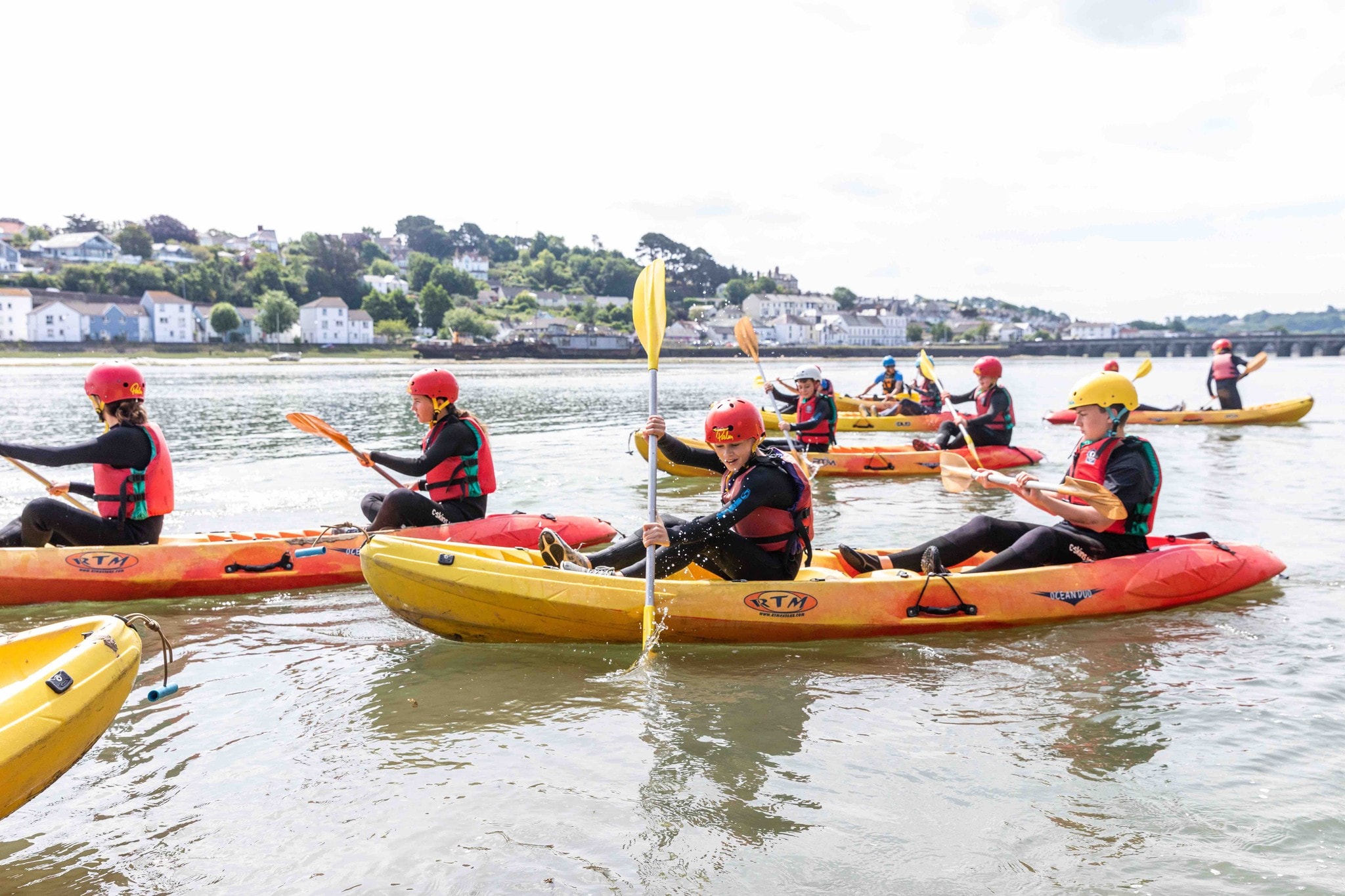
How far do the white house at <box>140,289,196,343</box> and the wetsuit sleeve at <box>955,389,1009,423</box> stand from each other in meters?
99.6

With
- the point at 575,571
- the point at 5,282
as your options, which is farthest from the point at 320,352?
the point at 575,571

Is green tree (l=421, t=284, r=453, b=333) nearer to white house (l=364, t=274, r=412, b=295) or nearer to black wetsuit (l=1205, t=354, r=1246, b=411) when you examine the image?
white house (l=364, t=274, r=412, b=295)

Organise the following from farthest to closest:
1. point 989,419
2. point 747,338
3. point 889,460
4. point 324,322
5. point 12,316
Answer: point 324,322 < point 12,316 < point 889,460 < point 989,419 < point 747,338

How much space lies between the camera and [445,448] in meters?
8.49

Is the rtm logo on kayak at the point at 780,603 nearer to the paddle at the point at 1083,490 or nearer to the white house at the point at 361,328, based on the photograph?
the paddle at the point at 1083,490

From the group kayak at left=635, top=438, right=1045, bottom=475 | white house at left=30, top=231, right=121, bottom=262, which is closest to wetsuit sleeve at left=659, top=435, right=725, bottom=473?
kayak at left=635, top=438, right=1045, bottom=475

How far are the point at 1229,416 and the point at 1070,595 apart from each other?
19.4 meters

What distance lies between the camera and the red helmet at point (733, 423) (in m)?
6.27

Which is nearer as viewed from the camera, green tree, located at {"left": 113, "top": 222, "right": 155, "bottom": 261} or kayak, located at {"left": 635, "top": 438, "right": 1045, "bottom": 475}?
kayak, located at {"left": 635, "top": 438, "right": 1045, "bottom": 475}

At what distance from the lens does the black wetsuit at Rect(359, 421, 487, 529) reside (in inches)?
327

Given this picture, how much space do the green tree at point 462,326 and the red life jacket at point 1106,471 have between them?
107m

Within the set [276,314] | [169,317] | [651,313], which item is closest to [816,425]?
[651,313]

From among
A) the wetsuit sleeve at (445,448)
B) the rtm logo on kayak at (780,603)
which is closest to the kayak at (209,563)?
the wetsuit sleeve at (445,448)

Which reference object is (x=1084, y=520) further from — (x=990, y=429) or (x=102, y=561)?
(x=990, y=429)
